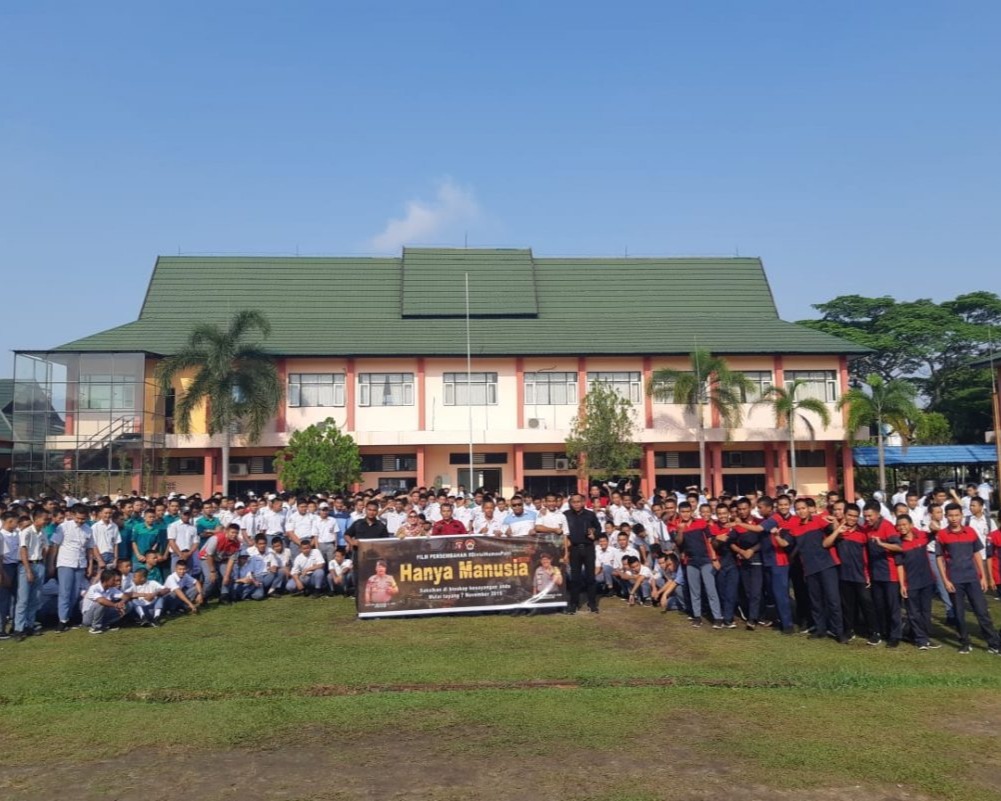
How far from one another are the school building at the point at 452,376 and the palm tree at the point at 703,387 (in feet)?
4.85

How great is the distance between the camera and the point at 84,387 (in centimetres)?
3081

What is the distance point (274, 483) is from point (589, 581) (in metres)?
25.0

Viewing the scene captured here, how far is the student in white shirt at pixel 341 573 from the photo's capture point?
1384 centimetres

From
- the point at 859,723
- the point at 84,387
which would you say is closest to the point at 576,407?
the point at 84,387

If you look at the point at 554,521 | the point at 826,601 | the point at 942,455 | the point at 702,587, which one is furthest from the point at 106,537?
the point at 942,455

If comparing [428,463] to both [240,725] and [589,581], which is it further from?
[240,725]

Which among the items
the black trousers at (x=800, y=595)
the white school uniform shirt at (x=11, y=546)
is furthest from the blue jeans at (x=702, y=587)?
the white school uniform shirt at (x=11, y=546)

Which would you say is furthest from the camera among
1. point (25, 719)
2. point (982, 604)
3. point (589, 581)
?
point (589, 581)

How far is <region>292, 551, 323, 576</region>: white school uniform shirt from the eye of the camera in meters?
13.9

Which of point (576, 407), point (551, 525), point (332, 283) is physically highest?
point (332, 283)

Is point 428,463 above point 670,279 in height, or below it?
below

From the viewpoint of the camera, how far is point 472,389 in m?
35.3

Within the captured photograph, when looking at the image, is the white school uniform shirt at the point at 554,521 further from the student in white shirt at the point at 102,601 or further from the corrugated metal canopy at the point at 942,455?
the corrugated metal canopy at the point at 942,455

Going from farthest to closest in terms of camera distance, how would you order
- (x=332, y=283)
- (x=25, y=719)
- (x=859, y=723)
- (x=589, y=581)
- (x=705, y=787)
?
(x=332, y=283)
(x=589, y=581)
(x=25, y=719)
(x=859, y=723)
(x=705, y=787)
